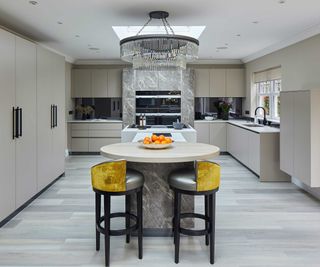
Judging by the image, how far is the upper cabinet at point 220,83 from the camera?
8.66 m

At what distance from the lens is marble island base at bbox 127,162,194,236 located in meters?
3.32

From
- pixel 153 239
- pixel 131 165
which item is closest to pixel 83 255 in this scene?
pixel 153 239

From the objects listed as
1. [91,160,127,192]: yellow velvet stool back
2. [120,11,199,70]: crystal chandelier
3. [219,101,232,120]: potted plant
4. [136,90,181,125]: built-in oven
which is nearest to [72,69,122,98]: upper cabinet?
[136,90,181,125]: built-in oven

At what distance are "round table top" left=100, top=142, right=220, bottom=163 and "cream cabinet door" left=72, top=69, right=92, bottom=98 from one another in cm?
551

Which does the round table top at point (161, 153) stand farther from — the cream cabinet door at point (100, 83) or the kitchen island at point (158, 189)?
the cream cabinet door at point (100, 83)

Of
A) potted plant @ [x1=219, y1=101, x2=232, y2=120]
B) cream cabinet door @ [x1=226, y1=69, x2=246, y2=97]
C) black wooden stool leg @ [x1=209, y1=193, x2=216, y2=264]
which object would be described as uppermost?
cream cabinet door @ [x1=226, y1=69, x2=246, y2=97]

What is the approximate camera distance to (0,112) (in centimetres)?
361

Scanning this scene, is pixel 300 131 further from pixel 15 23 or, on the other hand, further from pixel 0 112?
pixel 15 23

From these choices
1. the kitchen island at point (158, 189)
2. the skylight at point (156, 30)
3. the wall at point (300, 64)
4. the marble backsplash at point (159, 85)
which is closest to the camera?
the kitchen island at point (158, 189)

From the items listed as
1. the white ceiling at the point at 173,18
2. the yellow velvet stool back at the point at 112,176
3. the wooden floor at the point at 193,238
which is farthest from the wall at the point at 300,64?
the yellow velvet stool back at the point at 112,176

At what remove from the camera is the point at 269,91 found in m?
7.32

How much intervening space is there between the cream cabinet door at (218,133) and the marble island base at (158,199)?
17.2 feet

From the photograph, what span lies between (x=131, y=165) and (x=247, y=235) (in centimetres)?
141

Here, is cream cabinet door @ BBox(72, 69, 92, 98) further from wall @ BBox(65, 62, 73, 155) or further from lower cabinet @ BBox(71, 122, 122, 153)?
lower cabinet @ BBox(71, 122, 122, 153)
